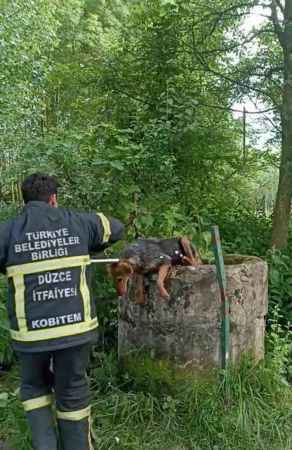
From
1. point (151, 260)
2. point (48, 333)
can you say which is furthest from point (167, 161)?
point (48, 333)

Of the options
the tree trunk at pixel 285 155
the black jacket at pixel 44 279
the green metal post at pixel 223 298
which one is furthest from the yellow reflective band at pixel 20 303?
the tree trunk at pixel 285 155

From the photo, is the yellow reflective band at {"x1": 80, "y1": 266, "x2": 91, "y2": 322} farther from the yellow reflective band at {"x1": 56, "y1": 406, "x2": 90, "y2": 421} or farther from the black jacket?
the yellow reflective band at {"x1": 56, "y1": 406, "x2": 90, "y2": 421}

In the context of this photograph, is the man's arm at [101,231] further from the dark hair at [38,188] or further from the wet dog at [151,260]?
the wet dog at [151,260]

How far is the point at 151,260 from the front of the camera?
3.34 metres

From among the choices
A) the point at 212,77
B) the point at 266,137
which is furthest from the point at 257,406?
the point at 212,77

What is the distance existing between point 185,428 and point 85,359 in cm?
92

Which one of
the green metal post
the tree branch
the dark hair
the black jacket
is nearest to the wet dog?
the green metal post

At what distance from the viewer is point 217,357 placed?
337 cm

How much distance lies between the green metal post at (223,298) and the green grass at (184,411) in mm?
166

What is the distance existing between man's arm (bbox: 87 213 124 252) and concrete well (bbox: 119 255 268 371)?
30.1 inches

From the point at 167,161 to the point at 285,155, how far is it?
1.51 metres

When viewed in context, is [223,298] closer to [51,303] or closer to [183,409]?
[183,409]

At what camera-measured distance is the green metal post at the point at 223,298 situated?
326 cm

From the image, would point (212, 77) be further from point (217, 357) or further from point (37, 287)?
point (37, 287)
